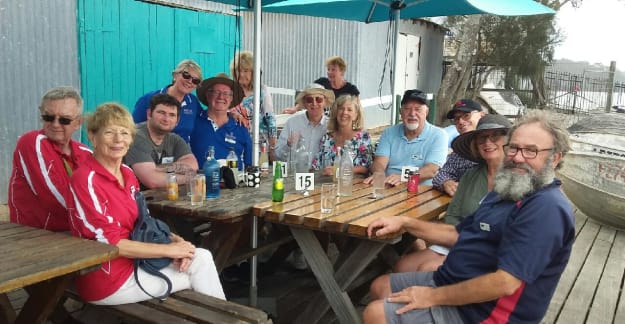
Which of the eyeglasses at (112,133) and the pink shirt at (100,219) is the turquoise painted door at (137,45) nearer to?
Result: the eyeglasses at (112,133)

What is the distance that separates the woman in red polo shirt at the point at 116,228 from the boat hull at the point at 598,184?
4.85 metres

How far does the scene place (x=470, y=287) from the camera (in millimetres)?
1947

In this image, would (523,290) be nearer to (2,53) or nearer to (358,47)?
(2,53)

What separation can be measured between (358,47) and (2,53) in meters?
7.22

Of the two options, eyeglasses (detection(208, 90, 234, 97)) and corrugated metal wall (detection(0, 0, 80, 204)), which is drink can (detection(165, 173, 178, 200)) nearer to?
eyeglasses (detection(208, 90, 234, 97))

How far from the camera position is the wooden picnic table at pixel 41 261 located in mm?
1722

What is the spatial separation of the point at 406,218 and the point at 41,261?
5.21 feet

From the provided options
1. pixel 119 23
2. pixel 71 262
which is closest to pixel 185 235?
pixel 71 262

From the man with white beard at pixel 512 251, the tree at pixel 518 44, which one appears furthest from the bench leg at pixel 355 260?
the tree at pixel 518 44

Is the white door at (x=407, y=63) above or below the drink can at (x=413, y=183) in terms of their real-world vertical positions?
above

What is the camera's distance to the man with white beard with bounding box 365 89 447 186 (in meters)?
3.80

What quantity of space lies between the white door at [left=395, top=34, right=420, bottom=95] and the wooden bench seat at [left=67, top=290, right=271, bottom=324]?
1253 cm

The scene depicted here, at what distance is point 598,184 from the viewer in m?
6.07

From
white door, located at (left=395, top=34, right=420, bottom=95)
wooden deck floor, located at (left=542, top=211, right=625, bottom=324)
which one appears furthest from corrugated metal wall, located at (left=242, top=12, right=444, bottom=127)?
wooden deck floor, located at (left=542, top=211, right=625, bottom=324)
